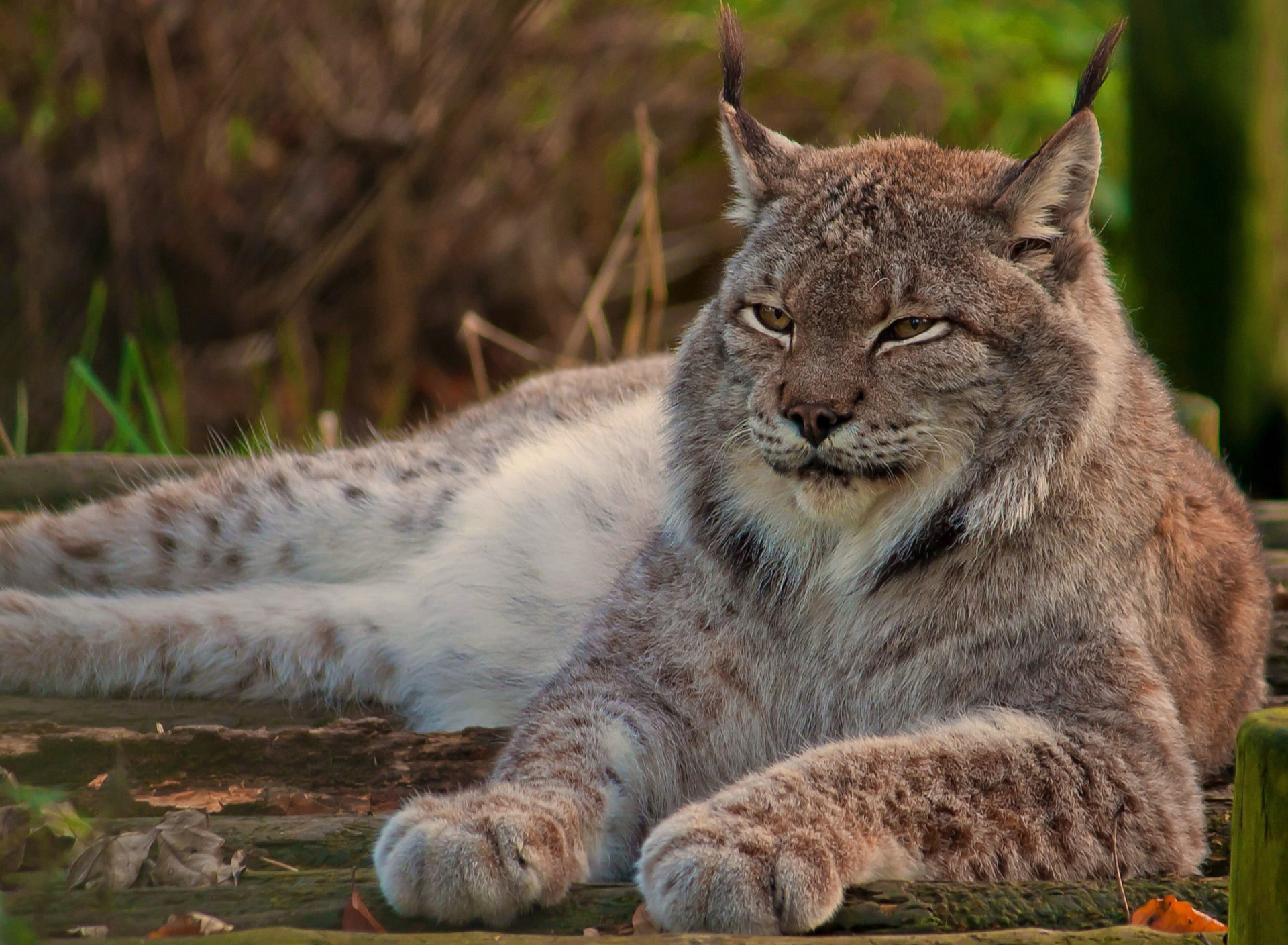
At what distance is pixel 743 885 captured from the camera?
2076 mm

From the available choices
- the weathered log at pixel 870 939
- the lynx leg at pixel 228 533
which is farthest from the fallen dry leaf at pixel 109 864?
the lynx leg at pixel 228 533

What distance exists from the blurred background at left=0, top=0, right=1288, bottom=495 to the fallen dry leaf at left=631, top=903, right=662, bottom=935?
104 inches

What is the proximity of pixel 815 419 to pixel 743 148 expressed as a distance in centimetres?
73

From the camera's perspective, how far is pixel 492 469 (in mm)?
4156

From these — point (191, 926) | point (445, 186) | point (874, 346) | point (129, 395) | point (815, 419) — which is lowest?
point (191, 926)

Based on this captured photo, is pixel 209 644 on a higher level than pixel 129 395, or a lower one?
lower

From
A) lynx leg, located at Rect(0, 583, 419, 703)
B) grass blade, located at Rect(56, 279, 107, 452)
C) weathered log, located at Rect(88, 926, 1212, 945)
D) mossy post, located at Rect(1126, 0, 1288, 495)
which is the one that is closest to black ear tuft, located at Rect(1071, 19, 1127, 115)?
weathered log, located at Rect(88, 926, 1212, 945)

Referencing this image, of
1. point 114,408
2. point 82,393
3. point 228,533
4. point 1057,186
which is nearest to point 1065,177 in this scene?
point 1057,186

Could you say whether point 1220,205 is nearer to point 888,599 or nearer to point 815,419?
point 888,599

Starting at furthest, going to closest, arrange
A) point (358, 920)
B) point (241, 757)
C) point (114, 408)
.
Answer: point (114, 408)
point (241, 757)
point (358, 920)

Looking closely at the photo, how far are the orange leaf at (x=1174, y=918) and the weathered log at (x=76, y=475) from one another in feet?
10.2

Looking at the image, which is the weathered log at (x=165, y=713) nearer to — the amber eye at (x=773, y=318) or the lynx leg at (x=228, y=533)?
the lynx leg at (x=228, y=533)

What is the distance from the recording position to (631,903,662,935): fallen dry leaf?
6.87 ft

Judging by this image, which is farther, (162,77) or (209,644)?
(162,77)
